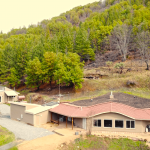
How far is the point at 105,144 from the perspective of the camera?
1577 centimetres

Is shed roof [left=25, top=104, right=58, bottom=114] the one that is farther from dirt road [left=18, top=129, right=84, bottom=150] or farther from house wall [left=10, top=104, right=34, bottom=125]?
dirt road [left=18, top=129, right=84, bottom=150]

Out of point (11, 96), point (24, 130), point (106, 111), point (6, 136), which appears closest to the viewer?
point (6, 136)

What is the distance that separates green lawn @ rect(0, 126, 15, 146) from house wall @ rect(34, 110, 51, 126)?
3.44 metres

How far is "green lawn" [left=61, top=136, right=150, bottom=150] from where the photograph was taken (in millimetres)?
15133

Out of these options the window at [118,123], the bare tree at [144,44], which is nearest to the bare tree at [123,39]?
the bare tree at [144,44]

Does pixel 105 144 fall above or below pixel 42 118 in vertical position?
below

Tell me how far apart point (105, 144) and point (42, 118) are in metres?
8.69

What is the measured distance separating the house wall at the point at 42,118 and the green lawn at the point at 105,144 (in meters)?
6.61

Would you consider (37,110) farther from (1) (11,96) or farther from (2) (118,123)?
(1) (11,96)

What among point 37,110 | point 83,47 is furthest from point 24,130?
point 83,47

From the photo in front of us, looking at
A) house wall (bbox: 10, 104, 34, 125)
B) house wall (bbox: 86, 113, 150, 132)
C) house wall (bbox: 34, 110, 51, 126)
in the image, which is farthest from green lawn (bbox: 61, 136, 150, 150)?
house wall (bbox: 10, 104, 34, 125)

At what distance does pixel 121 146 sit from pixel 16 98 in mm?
24833

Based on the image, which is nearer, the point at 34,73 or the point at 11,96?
the point at 11,96

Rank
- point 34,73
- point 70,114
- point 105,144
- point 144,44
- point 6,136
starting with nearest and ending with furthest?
point 105,144 < point 6,136 < point 70,114 < point 34,73 < point 144,44
